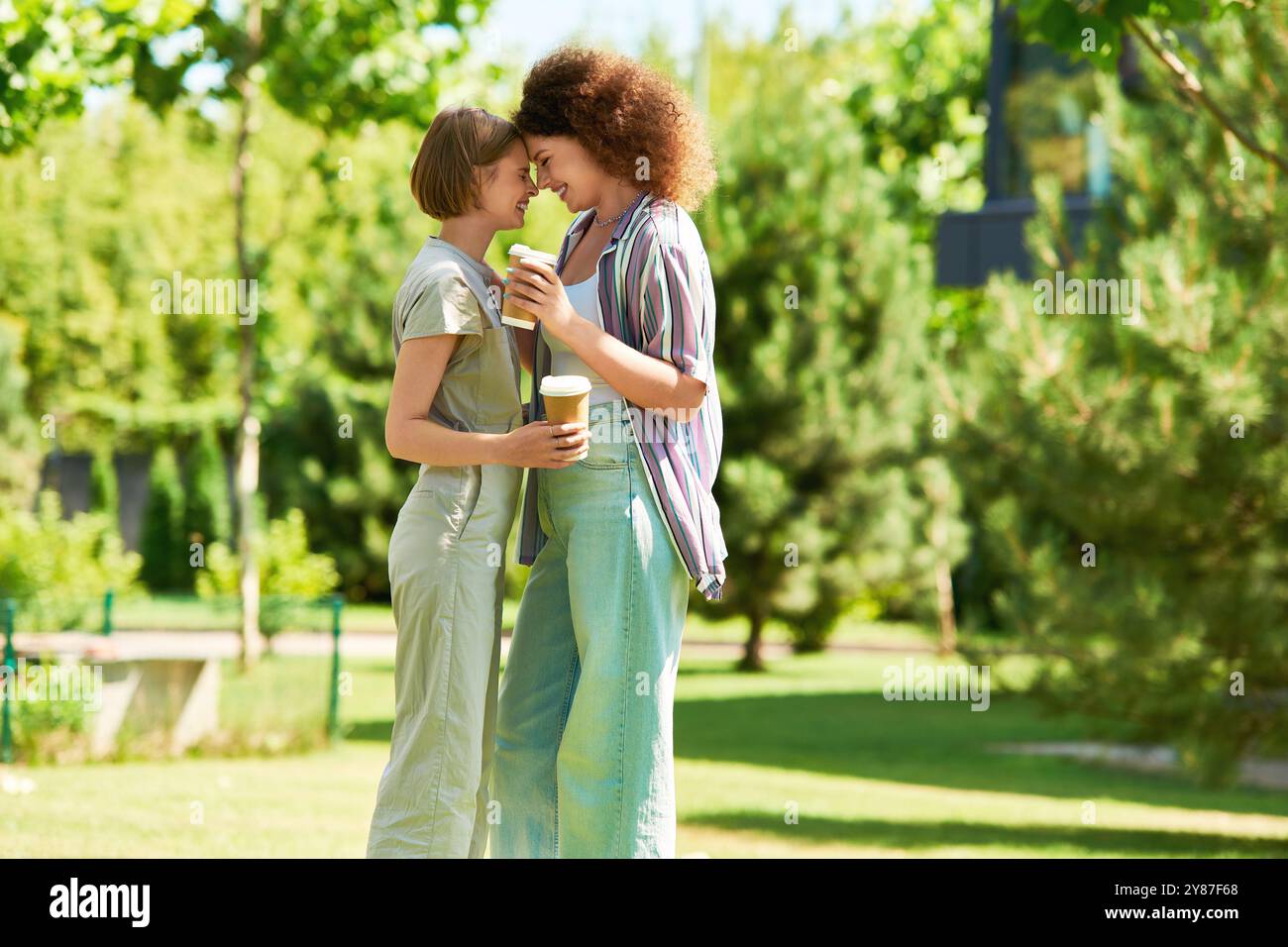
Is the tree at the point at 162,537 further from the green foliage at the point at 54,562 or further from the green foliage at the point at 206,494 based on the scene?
the green foliage at the point at 54,562

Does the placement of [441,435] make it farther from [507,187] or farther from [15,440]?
[15,440]

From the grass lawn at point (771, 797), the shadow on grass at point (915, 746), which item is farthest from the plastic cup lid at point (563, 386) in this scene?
the shadow on grass at point (915, 746)

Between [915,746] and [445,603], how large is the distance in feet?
34.9

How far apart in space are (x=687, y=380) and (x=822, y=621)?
15.6m

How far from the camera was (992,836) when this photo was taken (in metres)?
8.66

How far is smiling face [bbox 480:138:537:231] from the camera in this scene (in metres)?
3.48

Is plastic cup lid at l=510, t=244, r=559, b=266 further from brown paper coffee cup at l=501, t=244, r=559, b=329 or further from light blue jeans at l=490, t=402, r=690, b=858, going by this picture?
light blue jeans at l=490, t=402, r=690, b=858

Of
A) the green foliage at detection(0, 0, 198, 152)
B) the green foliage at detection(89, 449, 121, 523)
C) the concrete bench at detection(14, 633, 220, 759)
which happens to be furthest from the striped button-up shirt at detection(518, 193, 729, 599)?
the green foliage at detection(89, 449, 121, 523)

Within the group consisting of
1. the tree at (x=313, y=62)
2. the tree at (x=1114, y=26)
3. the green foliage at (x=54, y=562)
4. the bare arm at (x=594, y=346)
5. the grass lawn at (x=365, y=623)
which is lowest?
the grass lawn at (x=365, y=623)

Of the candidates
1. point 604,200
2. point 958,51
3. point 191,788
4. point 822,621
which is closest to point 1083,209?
point 822,621

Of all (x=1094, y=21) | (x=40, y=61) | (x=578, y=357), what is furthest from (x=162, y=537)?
(x=578, y=357)

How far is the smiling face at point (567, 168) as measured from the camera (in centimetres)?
345

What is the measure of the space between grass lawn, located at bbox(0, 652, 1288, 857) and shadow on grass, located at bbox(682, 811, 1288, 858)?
2cm

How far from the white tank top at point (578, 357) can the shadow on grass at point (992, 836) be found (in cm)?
514
